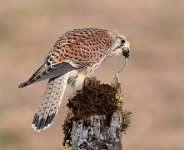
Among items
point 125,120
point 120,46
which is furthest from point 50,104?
point 120,46

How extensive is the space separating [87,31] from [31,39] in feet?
43.6

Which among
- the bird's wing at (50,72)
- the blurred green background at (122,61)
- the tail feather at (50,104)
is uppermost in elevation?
the blurred green background at (122,61)

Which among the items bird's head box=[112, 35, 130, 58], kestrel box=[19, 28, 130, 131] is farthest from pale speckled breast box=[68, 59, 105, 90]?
bird's head box=[112, 35, 130, 58]

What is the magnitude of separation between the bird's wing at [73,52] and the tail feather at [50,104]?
10 cm

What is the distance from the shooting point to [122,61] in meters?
20.0

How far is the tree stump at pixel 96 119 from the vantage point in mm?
7586

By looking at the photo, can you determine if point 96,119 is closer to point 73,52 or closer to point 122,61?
point 73,52

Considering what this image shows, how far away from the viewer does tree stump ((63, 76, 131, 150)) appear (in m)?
7.59

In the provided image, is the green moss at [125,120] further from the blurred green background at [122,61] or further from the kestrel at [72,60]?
the blurred green background at [122,61]

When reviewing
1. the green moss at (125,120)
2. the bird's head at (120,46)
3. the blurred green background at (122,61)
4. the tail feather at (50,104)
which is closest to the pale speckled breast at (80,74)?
the tail feather at (50,104)

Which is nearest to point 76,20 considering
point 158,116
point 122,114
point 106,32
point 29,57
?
point 29,57

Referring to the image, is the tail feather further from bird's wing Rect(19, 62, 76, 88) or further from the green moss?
the green moss

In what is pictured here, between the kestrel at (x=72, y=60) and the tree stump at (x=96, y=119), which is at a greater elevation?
the kestrel at (x=72, y=60)

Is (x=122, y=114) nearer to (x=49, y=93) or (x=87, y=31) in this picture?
(x=49, y=93)
